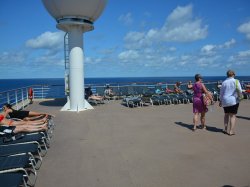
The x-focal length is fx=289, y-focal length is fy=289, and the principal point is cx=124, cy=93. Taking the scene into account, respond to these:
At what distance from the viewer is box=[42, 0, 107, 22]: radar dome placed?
12.7m

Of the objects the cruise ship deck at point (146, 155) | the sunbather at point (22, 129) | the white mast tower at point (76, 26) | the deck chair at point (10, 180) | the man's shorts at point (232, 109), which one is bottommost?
the cruise ship deck at point (146, 155)

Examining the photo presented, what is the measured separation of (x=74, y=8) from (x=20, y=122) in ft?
22.6

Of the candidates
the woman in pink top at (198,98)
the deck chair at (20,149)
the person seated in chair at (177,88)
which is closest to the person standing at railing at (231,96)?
the woman in pink top at (198,98)

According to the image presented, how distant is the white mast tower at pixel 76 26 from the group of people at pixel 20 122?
467 cm

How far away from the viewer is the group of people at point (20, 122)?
6.82m

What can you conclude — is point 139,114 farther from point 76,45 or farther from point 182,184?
point 182,184

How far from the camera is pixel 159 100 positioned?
15.3 meters

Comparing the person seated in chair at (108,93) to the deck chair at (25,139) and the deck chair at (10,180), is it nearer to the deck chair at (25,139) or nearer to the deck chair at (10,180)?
the deck chair at (25,139)

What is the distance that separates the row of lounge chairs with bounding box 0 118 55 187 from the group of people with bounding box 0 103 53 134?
0.23 meters

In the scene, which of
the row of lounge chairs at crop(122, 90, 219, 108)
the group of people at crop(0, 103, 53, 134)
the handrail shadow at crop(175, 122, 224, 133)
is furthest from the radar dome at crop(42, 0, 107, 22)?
the handrail shadow at crop(175, 122, 224, 133)

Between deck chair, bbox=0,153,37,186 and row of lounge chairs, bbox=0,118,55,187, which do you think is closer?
row of lounge chairs, bbox=0,118,55,187

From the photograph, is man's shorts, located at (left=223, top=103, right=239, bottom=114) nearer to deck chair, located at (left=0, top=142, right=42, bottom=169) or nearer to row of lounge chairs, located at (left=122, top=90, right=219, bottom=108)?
deck chair, located at (left=0, top=142, right=42, bottom=169)

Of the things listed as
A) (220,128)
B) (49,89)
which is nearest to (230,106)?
(220,128)

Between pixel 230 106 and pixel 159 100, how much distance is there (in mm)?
7588
